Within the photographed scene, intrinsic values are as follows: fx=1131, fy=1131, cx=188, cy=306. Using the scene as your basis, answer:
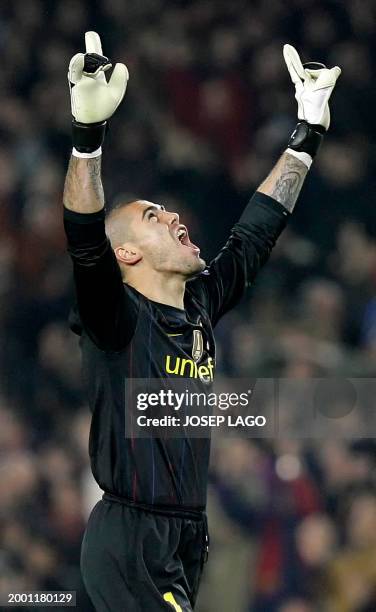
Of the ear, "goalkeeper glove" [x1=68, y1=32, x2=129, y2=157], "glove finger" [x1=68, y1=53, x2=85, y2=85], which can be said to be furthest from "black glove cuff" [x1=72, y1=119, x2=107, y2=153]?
the ear

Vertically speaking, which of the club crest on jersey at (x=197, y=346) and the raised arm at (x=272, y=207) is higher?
the raised arm at (x=272, y=207)

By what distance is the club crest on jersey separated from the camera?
2.96 meters

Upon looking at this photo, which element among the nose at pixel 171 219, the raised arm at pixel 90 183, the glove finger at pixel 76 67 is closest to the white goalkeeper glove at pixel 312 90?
the nose at pixel 171 219

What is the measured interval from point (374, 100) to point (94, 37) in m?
3.51

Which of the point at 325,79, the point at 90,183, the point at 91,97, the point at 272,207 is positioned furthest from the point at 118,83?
the point at 325,79

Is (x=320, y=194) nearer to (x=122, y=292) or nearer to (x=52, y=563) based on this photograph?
(x=52, y=563)

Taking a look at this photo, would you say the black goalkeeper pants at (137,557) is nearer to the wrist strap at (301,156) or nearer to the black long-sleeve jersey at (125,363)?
the black long-sleeve jersey at (125,363)

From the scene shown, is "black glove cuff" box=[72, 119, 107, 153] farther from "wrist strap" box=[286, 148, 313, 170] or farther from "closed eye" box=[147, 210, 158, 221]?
"wrist strap" box=[286, 148, 313, 170]

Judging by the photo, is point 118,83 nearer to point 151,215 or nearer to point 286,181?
point 151,215

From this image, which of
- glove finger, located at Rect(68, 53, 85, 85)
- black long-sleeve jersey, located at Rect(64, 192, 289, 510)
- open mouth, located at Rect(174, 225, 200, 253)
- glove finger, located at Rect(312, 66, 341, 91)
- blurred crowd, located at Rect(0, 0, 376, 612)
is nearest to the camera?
glove finger, located at Rect(68, 53, 85, 85)

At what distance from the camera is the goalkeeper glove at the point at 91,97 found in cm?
255

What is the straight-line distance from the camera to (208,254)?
534 cm

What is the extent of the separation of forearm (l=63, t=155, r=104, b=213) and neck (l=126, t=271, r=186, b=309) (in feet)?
1.35

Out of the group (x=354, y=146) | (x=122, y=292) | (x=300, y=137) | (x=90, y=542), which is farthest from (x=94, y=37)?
(x=354, y=146)
